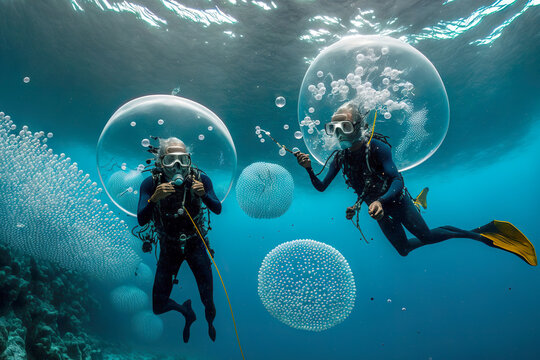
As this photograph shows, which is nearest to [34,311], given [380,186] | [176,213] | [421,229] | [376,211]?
[176,213]

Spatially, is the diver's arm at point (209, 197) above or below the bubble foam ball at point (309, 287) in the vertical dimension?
above

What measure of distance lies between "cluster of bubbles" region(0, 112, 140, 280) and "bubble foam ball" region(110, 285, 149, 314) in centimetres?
690

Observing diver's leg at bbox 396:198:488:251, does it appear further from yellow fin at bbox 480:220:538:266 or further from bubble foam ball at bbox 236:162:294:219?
bubble foam ball at bbox 236:162:294:219

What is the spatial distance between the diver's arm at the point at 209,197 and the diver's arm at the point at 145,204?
28.6 inches

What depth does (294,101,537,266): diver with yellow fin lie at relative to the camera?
12.3 feet

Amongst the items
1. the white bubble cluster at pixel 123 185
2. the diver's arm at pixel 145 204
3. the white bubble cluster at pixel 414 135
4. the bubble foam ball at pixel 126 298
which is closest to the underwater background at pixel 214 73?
the bubble foam ball at pixel 126 298

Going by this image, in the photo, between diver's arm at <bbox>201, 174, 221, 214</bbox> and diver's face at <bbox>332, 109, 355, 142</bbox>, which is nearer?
diver's face at <bbox>332, 109, 355, 142</bbox>

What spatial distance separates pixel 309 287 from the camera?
14.3 ft

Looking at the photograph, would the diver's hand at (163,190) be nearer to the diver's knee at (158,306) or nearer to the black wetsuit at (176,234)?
the black wetsuit at (176,234)

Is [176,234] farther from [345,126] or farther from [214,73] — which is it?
[214,73]

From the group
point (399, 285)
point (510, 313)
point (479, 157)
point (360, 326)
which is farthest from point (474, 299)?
point (479, 157)

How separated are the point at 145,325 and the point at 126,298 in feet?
9.63

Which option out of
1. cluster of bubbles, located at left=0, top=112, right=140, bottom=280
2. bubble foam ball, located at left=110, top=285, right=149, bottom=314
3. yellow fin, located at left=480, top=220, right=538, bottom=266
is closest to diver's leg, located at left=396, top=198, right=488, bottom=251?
yellow fin, located at left=480, top=220, right=538, bottom=266

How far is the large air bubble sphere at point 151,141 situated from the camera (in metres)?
3.73
